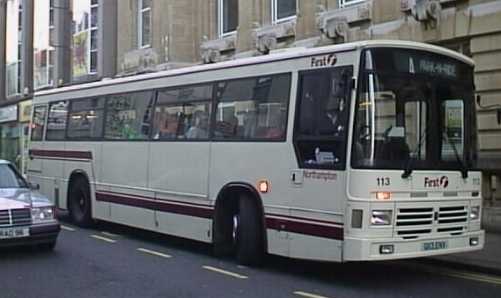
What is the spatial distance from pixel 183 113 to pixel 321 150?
135 inches

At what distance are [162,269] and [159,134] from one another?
3016 millimetres

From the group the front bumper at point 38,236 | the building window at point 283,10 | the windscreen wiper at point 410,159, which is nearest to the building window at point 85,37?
the building window at point 283,10

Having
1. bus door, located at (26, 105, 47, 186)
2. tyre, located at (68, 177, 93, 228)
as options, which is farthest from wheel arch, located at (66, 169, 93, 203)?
bus door, located at (26, 105, 47, 186)

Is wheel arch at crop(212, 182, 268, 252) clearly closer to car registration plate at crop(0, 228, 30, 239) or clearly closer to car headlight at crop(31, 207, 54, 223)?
car headlight at crop(31, 207, 54, 223)

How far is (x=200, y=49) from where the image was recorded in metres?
24.7

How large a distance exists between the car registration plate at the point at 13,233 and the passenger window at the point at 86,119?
397 centimetres

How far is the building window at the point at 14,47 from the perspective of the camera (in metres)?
39.8

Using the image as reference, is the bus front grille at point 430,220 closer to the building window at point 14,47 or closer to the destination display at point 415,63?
the destination display at point 415,63

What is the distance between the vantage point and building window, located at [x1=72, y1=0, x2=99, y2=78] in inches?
1248

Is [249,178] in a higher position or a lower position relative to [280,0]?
lower

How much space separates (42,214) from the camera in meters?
10.7

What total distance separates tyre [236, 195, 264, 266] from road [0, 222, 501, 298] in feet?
0.56

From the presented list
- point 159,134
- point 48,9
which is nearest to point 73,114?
point 159,134

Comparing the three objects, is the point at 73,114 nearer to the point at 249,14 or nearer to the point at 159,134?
the point at 159,134
